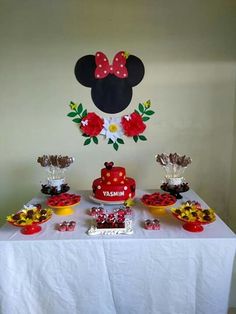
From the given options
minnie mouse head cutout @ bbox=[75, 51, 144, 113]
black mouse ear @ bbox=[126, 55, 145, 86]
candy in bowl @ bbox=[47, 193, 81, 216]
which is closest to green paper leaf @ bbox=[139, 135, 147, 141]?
minnie mouse head cutout @ bbox=[75, 51, 144, 113]

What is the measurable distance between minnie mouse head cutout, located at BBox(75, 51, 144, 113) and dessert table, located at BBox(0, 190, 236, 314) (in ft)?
4.20

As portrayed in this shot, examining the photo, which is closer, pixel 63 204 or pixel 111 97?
pixel 63 204

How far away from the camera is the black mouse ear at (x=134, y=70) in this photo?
2045mm

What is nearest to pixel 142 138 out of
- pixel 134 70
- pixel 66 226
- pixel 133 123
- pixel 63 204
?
pixel 133 123

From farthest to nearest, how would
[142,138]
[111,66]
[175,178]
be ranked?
[142,138], [111,66], [175,178]

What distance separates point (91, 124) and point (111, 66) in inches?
19.5

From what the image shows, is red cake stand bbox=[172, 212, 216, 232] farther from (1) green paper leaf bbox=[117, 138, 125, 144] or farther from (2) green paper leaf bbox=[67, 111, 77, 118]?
(2) green paper leaf bbox=[67, 111, 77, 118]

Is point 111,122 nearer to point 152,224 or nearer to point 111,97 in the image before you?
point 111,97

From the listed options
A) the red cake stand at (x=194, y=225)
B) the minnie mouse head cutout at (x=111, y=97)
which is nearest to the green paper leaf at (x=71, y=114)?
the minnie mouse head cutout at (x=111, y=97)

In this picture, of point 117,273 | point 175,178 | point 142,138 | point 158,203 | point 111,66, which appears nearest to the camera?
point 117,273

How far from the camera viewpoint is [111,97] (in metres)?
2.08

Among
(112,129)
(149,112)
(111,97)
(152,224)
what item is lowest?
(152,224)

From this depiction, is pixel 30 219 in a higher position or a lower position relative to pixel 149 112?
lower

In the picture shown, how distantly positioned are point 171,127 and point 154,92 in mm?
324
